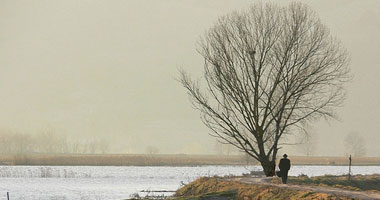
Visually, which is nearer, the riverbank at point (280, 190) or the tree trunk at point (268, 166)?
the riverbank at point (280, 190)

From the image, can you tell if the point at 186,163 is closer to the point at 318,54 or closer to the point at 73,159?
the point at 73,159

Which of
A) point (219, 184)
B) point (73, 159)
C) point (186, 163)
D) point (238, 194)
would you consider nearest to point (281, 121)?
point (219, 184)

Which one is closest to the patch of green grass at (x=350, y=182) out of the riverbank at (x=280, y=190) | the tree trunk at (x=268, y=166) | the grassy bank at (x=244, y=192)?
the riverbank at (x=280, y=190)

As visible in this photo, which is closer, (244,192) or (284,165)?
(244,192)

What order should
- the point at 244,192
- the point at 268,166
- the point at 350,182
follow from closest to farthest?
the point at 244,192 < the point at 350,182 < the point at 268,166

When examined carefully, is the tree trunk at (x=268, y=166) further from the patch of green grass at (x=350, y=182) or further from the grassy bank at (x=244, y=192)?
the grassy bank at (x=244, y=192)

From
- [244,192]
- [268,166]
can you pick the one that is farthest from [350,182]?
[244,192]

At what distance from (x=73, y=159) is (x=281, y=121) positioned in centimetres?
10191

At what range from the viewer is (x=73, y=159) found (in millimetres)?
147750

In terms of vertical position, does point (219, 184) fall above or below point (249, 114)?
below

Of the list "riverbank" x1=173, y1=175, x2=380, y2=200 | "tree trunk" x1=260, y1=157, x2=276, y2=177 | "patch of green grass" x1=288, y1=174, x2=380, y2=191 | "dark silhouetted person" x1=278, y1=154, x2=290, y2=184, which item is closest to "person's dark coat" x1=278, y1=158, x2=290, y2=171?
"dark silhouetted person" x1=278, y1=154, x2=290, y2=184

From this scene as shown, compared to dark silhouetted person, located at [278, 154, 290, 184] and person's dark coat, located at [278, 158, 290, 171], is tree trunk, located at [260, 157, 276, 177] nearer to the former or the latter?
dark silhouetted person, located at [278, 154, 290, 184]

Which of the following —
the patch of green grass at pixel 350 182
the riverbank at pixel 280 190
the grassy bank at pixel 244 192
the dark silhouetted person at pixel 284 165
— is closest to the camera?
the riverbank at pixel 280 190

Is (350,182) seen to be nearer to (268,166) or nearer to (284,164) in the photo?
(268,166)
